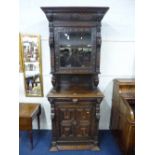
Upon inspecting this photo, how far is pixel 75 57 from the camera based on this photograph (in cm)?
286

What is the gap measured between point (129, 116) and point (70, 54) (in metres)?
1.25

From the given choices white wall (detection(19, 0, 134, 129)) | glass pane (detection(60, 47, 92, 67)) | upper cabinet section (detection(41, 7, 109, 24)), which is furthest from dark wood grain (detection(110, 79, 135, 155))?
upper cabinet section (detection(41, 7, 109, 24))

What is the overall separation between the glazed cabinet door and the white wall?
66 cm

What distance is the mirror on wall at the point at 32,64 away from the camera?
3.10 meters

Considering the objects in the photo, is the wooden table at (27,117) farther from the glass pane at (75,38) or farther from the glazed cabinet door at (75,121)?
the glass pane at (75,38)

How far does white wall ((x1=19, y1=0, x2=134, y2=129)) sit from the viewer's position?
120 inches

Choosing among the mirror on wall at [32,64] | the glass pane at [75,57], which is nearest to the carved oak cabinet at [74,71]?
the glass pane at [75,57]

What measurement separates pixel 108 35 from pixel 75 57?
754 mm

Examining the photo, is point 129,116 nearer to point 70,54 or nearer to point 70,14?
point 70,54

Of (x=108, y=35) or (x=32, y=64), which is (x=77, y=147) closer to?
(x=32, y=64)

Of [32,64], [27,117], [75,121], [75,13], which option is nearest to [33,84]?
[32,64]

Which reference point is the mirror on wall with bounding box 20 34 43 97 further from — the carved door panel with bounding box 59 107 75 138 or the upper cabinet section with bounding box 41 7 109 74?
the carved door panel with bounding box 59 107 75 138

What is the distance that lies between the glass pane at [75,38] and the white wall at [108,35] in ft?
1.57
